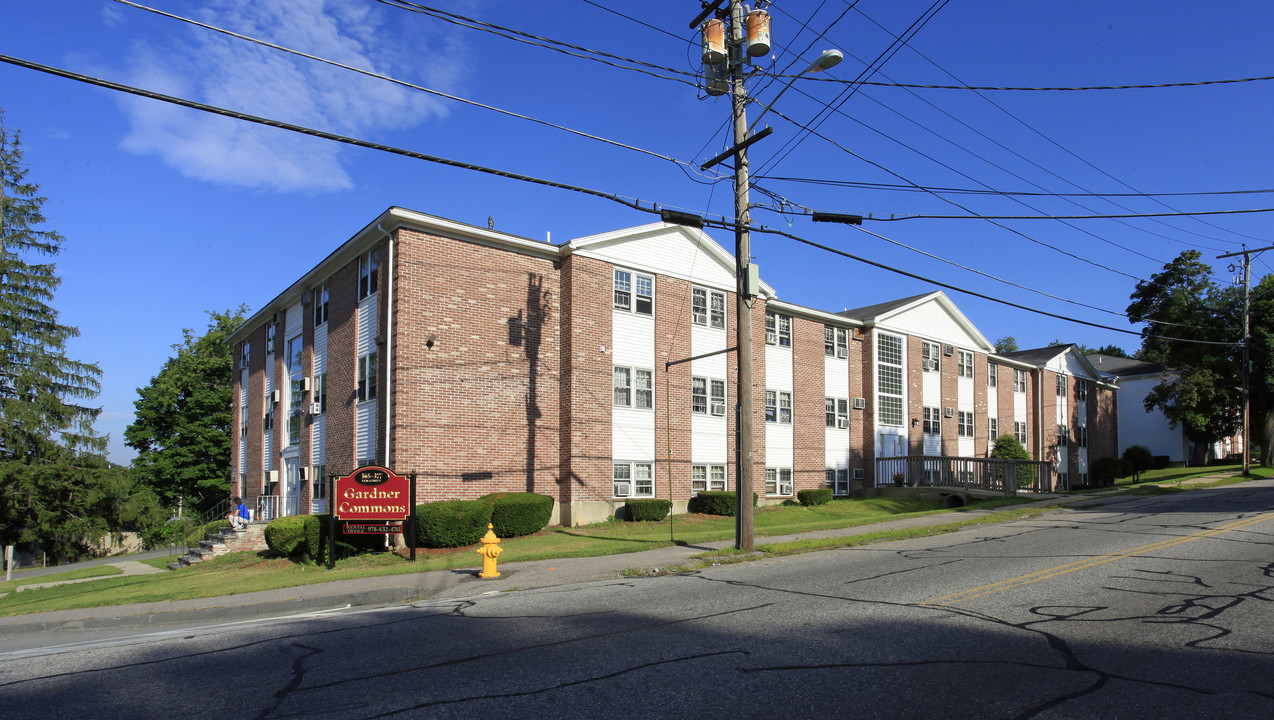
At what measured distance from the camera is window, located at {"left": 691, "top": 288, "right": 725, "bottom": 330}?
1043 inches

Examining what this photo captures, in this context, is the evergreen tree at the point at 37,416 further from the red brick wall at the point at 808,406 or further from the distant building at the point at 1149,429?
the distant building at the point at 1149,429

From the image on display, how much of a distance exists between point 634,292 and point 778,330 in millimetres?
7344

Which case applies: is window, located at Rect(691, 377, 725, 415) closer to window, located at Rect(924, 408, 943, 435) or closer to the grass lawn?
the grass lawn

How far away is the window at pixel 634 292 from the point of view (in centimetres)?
2445

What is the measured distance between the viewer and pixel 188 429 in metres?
50.4

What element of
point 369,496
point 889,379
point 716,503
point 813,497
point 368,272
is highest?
point 368,272

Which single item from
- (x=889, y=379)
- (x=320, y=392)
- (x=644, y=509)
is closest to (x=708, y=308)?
(x=644, y=509)

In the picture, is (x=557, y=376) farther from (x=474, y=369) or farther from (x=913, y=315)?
(x=913, y=315)

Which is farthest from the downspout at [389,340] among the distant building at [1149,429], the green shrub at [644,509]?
the distant building at [1149,429]

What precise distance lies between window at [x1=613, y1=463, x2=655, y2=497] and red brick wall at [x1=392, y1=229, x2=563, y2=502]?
208 centimetres

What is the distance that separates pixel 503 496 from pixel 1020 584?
13.5 meters

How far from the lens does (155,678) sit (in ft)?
21.4

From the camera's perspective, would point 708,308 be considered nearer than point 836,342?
Yes

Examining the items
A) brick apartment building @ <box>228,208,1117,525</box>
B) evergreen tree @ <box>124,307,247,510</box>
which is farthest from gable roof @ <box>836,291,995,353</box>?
evergreen tree @ <box>124,307,247,510</box>
